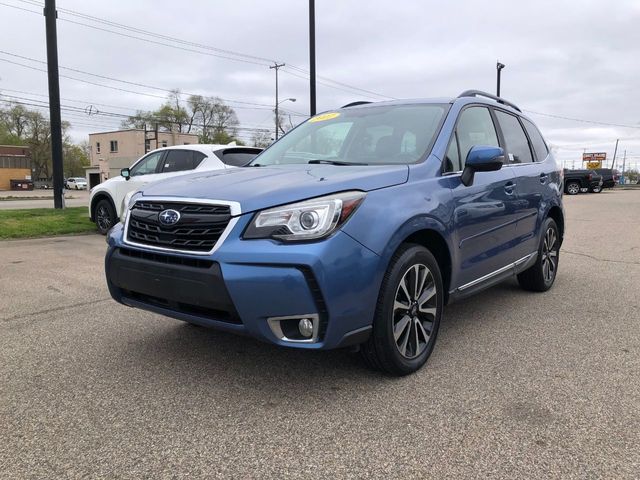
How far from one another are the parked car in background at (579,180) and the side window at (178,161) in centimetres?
2804

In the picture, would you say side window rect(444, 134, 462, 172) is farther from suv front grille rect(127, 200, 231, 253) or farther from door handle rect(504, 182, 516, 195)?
suv front grille rect(127, 200, 231, 253)

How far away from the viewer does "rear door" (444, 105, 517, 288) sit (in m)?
3.69

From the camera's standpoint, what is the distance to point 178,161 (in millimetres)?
9516

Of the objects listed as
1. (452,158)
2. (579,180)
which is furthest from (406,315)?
(579,180)

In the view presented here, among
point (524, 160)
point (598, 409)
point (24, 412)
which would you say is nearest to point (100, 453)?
point (24, 412)

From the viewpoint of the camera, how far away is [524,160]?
16.3 ft

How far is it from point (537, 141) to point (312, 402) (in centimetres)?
397

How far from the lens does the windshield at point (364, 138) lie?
3.73 meters

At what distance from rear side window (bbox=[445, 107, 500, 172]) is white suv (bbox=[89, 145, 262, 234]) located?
5.20m

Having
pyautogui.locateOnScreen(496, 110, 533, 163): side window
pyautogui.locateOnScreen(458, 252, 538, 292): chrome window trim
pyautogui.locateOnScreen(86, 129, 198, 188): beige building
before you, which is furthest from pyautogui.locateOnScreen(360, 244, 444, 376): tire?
pyautogui.locateOnScreen(86, 129, 198, 188): beige building

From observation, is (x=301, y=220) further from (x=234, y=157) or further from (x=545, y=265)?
(x=234, y=157)

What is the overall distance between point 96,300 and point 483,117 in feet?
13.0

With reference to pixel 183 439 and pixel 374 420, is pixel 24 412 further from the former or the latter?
pixel 374 420

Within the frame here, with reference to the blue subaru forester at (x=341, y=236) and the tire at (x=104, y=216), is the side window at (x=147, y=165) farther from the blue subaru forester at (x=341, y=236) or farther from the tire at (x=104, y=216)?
the blue subaru forester at (x=341, y=236)
